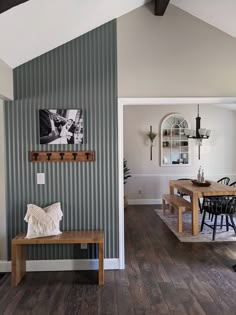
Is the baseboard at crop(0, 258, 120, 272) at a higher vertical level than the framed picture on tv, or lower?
lower

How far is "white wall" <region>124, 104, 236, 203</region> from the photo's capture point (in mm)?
7258

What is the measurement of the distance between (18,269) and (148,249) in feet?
5.97

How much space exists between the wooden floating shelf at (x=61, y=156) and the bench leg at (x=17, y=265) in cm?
103

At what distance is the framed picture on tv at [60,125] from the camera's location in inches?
135

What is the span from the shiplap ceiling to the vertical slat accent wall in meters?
0.22

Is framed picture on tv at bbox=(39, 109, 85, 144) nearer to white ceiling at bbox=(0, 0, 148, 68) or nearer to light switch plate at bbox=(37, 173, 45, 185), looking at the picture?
light switch plate at bbox=(37, 173, 45, 185)

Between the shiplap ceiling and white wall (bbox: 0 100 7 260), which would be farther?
white wall (bbox: 0 100 7 260)

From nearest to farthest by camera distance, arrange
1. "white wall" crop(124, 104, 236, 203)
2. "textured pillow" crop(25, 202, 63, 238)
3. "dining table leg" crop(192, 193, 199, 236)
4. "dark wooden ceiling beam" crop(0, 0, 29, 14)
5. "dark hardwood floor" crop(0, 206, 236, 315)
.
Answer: "dark wooden ceiling beam" crop(0, 0, 29, 14), "dark hardwood floor" crop(0, 206, 236, 315), "textured pillow" crop(25, 202, 63, 238), "dining table leg" crop(192, 193, 199, 236), "white wall" crop(124, 104, 236, 203)

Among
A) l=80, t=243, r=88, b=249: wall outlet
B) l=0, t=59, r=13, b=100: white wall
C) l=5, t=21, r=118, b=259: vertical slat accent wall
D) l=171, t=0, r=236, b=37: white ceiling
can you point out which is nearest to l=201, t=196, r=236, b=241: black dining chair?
l=5, t=21, r=118, b=259: vertical slat accent wall

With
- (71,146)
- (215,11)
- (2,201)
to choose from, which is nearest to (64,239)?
(2,201)

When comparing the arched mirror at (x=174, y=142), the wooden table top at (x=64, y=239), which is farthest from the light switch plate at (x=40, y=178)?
the arched mirror at (x=174, y=142)

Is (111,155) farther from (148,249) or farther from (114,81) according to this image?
(148,249)

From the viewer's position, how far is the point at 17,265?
3141 millimetres

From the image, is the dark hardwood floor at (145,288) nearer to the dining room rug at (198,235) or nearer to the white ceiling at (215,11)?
the dining room rug at (198,235)
